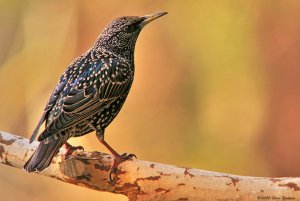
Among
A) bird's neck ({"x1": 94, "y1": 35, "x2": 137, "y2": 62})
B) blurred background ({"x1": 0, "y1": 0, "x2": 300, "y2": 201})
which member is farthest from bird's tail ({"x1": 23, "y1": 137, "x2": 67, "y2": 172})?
blurred background ({"x1": 0, "y1": 0, "x2": 300, "y2": 201})

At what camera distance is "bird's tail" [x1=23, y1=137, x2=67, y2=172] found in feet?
13.9

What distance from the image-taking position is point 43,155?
169 inches

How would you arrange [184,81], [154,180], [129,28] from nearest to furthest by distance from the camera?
1. [154,180]
2. [129,28]
3. [184,81]

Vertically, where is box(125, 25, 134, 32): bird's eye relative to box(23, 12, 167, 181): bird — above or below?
above

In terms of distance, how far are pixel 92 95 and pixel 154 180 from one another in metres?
0.69

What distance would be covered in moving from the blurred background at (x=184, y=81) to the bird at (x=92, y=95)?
1.80 metres

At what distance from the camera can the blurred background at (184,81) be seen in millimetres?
6938

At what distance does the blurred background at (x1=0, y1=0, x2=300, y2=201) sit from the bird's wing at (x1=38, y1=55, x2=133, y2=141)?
194cm

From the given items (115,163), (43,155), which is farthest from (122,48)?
(43,155)

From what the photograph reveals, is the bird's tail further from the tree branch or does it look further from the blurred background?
the blurred background

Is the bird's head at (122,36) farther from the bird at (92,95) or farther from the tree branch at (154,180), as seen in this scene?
the tree branch at (154,180)

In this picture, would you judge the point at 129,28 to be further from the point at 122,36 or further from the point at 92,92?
the point at 92,92

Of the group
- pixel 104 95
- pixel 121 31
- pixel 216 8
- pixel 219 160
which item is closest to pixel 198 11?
pixel 216 8

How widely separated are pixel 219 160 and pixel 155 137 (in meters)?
0.59
